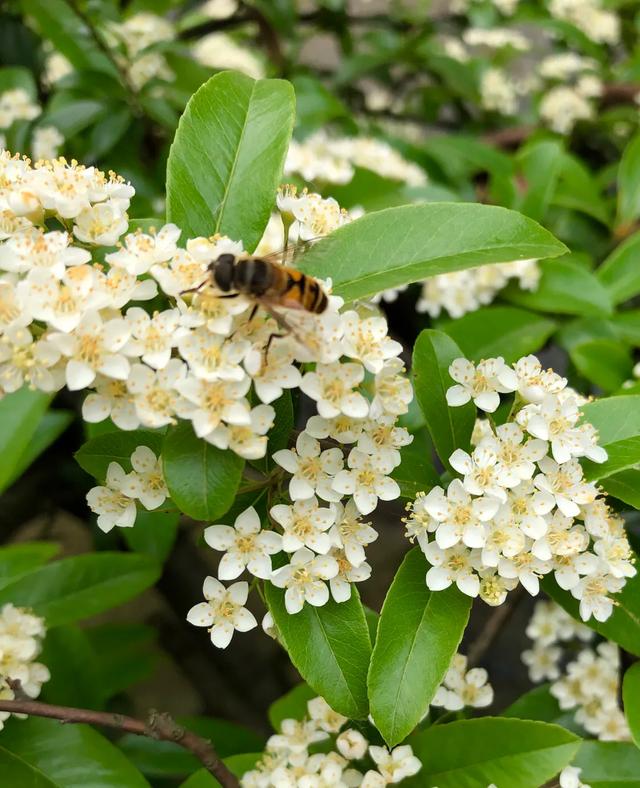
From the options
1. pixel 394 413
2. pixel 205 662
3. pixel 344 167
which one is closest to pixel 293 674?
pixel 205 662

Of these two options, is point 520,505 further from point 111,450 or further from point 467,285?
point 467,285

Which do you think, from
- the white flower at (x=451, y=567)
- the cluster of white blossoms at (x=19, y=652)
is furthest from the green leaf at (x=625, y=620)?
the cluster of white blossoms at (x=19, y=652)

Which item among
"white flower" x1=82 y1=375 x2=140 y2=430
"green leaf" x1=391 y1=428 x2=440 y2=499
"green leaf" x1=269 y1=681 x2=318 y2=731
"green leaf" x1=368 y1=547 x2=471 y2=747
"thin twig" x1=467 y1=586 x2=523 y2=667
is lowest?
"thin twig" x1=467 y1=586 x2=523 y2=667

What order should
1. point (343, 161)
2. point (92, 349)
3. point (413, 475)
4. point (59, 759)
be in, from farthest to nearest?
point (343, 161)
point (59, 759)
point (413, 475)
point (92, 349)

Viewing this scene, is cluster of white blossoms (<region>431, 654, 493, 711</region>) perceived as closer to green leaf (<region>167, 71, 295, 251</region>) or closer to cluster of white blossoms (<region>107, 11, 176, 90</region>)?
green leaf (<region>167, 71, 295, 251</region>)


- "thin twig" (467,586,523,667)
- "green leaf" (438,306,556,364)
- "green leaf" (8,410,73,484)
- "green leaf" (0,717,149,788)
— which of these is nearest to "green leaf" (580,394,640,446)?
"green leaf" (438,306,556,364)

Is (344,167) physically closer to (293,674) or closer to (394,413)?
(394,413)

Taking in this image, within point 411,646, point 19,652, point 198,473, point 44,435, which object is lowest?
point 44,435

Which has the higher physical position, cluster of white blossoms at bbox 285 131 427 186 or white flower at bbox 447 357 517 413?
white flower at bbox 447 357 517 413

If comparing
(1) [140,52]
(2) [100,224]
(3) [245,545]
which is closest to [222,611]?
(3) [245,545]
